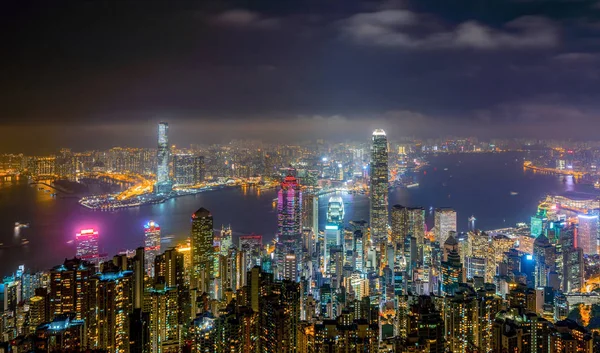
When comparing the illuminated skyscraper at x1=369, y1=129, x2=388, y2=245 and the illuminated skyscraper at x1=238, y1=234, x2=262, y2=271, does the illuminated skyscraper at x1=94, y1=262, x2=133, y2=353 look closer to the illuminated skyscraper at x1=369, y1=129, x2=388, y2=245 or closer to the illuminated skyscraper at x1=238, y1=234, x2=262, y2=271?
the illuminated skyscraper at x1=238, y1=234, x2=262, y2=271

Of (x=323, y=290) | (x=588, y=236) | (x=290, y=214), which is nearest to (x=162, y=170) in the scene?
(x=290, y=214)

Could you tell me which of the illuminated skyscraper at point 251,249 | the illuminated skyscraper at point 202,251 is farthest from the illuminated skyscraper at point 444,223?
the illuminated skyscraper at point 202,251

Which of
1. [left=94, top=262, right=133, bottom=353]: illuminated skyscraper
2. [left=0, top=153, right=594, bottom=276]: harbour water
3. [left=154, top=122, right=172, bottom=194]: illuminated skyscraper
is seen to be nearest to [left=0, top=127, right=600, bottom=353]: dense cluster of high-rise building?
[left=94, top=262, right=133, bottom=353]: illuminated skyscraper

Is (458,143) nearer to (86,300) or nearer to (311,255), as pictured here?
(311,255)

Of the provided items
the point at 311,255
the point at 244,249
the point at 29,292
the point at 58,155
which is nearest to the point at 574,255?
the point at 311,255

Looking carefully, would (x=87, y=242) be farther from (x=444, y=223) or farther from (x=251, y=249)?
(x=444, y=223)

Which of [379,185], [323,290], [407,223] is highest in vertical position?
[379,185]

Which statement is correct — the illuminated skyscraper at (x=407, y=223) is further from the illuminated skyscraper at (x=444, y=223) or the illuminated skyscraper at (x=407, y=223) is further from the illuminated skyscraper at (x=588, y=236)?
the illuminated skyscraper at (x=588, y=236)
